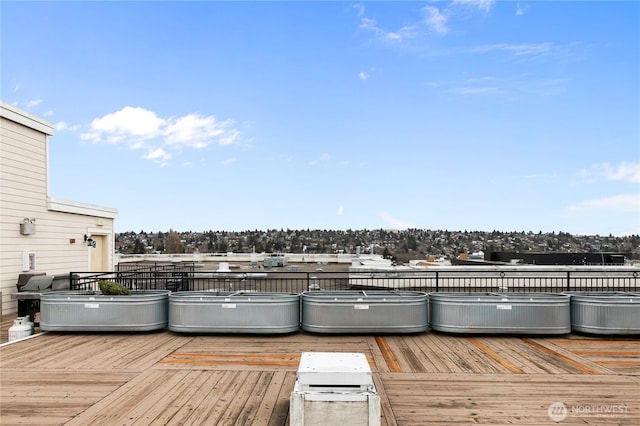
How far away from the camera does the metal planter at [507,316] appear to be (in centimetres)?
957

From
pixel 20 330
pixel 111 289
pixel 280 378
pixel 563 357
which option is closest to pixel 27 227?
pixel 20 330

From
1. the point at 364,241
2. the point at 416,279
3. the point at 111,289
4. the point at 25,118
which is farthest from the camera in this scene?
the point at 364,241

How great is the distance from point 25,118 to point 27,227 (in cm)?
337

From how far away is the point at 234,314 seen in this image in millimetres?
9516

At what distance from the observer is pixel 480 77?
→ 27.4 metres

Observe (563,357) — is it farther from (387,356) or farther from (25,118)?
(25,118)

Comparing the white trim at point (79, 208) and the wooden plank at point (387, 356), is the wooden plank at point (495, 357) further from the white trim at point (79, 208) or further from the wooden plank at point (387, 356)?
the white trim at point (79, 208)

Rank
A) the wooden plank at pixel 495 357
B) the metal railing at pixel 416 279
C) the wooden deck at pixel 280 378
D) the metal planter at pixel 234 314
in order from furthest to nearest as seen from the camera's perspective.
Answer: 1. the metal railing at pixel 416 279
2. the metal planter at pixel 234 314
3. the wooden plank at pixel 495 357
4. the wooden deck at pixel 280 378

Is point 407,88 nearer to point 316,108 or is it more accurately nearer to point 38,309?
point 316,108

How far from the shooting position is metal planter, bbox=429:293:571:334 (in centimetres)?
957

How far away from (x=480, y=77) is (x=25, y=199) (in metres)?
25.0

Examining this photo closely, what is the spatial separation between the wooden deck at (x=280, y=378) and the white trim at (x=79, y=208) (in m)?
6.15

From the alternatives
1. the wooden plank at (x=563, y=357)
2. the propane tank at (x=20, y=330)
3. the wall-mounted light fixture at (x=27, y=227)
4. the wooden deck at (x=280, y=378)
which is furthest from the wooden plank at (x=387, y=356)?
the wall-mounted light fixture at (x=27, y=227)

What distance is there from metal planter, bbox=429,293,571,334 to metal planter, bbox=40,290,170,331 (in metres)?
6.73
